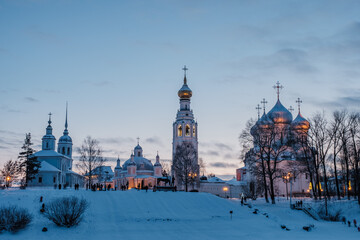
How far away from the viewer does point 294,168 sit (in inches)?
2517

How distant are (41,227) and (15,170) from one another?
116 feet

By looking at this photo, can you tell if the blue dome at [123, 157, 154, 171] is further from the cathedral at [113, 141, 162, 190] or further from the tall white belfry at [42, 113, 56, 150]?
the tall white belfry at [42, 113, 56, 150]

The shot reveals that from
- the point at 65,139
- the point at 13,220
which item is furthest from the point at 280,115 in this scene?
the point at 13,220

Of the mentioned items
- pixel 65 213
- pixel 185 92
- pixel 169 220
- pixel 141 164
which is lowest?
pixel 169 220

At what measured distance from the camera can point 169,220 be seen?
38.3 m

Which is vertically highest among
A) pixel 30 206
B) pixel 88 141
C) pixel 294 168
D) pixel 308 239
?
pixel 88 141

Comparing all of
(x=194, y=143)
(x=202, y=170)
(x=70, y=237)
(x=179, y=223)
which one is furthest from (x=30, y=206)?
(x=202, y=170)

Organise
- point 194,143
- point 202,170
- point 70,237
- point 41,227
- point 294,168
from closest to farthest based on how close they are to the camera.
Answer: point 70,237
point 41,227
point 294,168
point 194,143
point 202,170

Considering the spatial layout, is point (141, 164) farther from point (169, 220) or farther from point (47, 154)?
point (169, 220)

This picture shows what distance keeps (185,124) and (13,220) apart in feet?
209

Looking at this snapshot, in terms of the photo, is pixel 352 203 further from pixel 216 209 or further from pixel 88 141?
pixel 88 141

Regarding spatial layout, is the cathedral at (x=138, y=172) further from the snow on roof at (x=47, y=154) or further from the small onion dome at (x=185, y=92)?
the snow on roof at (x=47, y=154)

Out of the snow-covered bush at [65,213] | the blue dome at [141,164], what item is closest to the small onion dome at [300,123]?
the blue dome at [141,164]

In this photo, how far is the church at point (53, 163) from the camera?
7112cm
